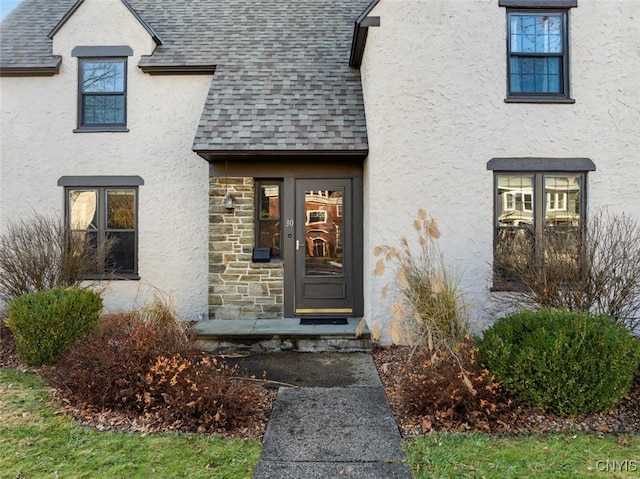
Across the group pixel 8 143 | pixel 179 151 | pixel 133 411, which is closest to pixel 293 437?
pixel 133 411

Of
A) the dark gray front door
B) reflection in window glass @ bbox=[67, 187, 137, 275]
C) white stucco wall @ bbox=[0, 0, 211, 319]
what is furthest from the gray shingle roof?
reflection in window glass @ bbox=[67, 187, 137, 275]

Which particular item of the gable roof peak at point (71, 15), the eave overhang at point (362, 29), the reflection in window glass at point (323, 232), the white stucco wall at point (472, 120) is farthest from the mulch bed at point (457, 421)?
the gable roof peak at point (71, 15)

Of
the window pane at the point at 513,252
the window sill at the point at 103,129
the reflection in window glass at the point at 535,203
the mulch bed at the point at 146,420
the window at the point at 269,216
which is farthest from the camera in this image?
the window sill at the point at 103,129

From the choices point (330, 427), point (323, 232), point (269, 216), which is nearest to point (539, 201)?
point (323, 232)

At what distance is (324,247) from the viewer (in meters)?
7.66

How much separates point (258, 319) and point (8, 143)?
627cm

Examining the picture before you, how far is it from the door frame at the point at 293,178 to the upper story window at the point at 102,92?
249 centimetres

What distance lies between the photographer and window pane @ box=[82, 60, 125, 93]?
8211 mm

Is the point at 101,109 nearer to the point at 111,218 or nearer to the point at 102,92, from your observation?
the point at 102,92

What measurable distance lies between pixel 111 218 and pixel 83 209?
595mm

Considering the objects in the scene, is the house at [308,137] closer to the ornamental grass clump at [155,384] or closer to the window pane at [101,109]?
the window pane at [101,109]

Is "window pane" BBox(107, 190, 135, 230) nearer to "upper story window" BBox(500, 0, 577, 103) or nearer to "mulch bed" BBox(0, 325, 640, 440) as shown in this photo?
"mulch bed" BBox(0, 325, 640, 440)

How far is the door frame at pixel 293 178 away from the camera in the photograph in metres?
7.56

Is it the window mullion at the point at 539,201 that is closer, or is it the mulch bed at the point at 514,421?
the mulch bed at the point at 514,421
